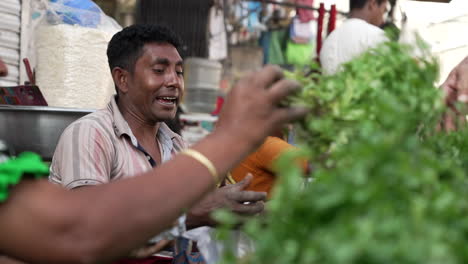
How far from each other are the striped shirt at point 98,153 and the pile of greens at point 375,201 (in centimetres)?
114

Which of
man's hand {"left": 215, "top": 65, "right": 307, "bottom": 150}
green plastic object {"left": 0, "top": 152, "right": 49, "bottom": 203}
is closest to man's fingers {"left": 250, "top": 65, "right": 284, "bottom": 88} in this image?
man's hand {"left": 215, "top": 65, "right": 307, "bottom": 150}

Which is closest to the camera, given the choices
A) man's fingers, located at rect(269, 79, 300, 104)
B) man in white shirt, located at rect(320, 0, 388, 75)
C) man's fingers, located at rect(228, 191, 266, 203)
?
man's fingers, located at rect(269, 79, 300, 104)

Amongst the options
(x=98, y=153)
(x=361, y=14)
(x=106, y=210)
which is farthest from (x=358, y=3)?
(x=106, y=210)

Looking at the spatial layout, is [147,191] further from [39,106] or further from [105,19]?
[105,19]

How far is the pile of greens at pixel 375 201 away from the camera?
2.27 ft

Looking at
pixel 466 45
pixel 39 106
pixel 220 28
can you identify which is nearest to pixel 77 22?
pixel 39 106

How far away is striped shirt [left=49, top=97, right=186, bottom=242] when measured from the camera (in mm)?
1915

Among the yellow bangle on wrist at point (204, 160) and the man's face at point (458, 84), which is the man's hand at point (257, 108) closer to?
the yellow bangle on wrist at point (204, 160)

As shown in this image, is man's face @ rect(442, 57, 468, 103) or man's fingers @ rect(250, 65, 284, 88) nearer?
man's fingers @ rect(250, 65, 284, 88)

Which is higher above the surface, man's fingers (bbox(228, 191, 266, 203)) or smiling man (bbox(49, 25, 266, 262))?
smiling man (bbox(49, 25, 266, 262))

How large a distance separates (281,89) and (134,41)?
5.10 feet

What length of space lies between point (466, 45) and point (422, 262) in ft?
12.9

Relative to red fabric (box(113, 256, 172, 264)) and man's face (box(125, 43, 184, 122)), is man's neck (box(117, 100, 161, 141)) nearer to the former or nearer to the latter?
man's face (box(125, 43, 184, 122))

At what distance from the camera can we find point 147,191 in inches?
38.0
